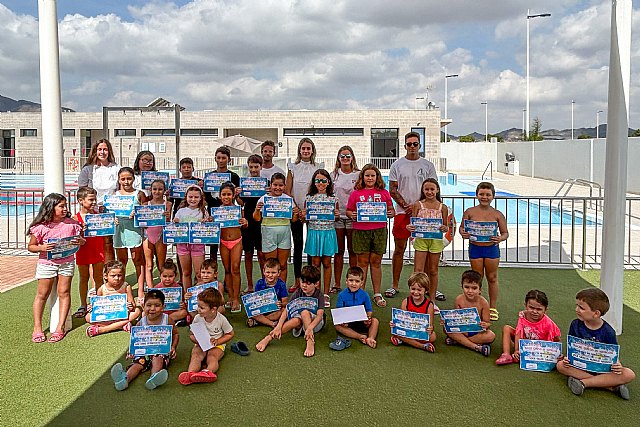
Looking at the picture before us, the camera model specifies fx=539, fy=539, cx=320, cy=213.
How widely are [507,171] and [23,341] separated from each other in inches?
1568

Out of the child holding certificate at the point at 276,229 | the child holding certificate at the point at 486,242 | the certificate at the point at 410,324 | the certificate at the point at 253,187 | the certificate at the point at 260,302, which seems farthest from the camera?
the certificate at the point at 253,187

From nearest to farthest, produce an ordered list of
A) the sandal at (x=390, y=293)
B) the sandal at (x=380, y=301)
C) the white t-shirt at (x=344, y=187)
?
the sandal at (x=380, y=301) → the white t-shirt at (x=344, y=187) → the sandal at (x=390, y=293)

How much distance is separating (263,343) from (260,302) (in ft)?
1.99

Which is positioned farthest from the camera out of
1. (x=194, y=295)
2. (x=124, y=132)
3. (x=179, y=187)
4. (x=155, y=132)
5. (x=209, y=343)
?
(x=124, y=132)

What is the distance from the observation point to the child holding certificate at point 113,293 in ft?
17.4

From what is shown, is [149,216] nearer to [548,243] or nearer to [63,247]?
[63,247]

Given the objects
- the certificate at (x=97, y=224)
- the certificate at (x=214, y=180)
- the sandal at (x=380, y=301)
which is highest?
the certificate at (x=214, y=180)

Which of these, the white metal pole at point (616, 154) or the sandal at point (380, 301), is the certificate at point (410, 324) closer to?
the sandal at point (380, 301)

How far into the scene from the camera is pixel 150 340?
4.37m

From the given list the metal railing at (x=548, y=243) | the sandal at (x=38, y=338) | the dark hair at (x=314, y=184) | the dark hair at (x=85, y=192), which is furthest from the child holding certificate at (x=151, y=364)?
the metal railing at (x=548, y=243)

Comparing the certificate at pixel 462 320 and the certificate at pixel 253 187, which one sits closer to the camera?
the certificate at pixel 462 320

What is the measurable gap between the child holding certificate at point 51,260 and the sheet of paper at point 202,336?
5.11ft

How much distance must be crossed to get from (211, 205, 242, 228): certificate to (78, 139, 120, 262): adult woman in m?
1.42

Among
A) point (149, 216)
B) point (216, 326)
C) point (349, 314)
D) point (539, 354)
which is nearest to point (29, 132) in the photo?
point (149, 216)
